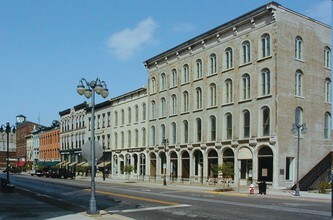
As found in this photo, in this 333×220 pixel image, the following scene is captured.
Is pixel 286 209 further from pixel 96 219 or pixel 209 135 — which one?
pixel 209 135

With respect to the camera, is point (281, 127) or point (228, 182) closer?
point (281, 127)

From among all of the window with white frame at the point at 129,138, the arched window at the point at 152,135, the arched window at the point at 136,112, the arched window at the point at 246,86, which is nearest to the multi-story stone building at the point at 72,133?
the window with white frame at the point at 129,138

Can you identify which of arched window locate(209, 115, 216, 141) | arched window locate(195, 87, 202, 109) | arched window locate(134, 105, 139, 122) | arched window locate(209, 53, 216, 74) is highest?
arched window locate(209, 53, 216, 74)

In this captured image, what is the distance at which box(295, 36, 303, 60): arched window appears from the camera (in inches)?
1623

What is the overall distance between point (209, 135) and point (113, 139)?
82.7 ft

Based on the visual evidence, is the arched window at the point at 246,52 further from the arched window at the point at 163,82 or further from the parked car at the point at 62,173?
the parked car at the point at 62,173

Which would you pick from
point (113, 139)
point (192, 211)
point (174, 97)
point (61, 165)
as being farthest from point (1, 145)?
point (192, 211)

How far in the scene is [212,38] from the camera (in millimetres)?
47656

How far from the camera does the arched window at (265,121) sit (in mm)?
39938

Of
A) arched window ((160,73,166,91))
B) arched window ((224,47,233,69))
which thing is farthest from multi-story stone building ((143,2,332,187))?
arched window ((160,73,166,91))

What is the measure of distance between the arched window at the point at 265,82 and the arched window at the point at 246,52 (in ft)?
8.00

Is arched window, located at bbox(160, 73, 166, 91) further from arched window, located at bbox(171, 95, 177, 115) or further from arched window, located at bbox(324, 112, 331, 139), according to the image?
arched window, located at bbox(324, 112, 331, 139)

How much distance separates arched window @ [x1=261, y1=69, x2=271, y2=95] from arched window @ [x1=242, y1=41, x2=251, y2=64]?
2440 millimetres

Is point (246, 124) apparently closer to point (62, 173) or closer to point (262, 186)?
point (262, 186)
